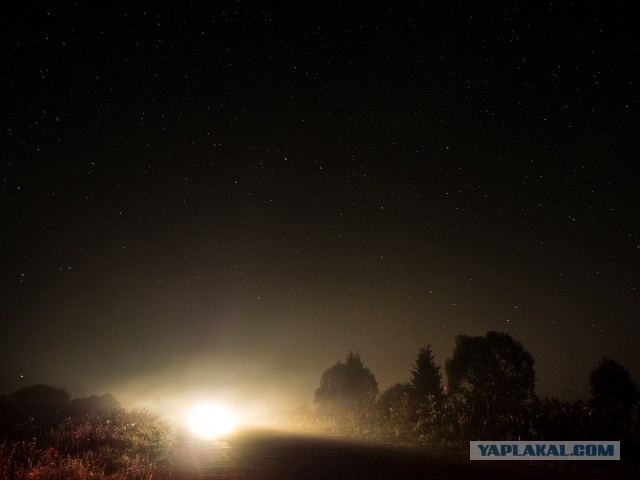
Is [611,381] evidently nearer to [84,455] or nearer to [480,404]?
[480,404]

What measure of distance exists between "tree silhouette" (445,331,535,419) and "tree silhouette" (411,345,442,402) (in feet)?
6.13

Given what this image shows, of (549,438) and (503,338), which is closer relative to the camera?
(549,438)

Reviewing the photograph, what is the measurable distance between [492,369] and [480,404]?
2333 centimetres

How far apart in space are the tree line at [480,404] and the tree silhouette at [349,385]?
135mm

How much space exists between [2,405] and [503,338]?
40.1 m

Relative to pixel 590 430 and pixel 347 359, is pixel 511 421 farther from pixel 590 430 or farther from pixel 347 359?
pixel 347 359

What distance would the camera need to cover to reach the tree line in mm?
11750

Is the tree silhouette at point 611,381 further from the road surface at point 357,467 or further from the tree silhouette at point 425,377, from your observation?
the road surface at point 357,467

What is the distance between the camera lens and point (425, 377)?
126ft

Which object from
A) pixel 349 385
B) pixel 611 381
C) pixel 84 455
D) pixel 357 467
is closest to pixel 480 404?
pixel 357 467

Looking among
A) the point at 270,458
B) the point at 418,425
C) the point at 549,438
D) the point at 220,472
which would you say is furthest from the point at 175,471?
the point at 418,425

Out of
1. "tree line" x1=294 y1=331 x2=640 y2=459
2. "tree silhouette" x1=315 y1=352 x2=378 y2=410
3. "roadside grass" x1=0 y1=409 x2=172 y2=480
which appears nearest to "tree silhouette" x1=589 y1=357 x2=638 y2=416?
"tree line" x1=294 y1=331 x2=640 y2=459

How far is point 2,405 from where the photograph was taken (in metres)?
20.3

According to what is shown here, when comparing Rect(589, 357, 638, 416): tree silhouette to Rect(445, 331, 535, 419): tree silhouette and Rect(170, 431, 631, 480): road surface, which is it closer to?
Rect(445, 331, 535, 419): tree silhouette
